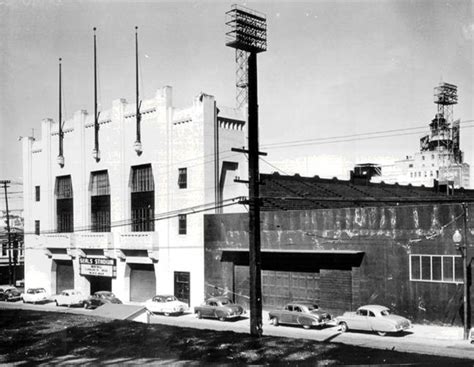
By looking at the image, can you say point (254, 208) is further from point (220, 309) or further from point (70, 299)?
point (70, 299)

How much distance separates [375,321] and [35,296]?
3122 cm

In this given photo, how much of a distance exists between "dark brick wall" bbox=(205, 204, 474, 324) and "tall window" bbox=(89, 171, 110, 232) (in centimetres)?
1674

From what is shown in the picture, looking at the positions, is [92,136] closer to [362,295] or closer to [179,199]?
[179,199]

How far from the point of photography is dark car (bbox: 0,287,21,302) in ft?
161

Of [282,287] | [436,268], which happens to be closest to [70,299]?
[282,287]

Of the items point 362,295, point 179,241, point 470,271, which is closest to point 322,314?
point 362,295

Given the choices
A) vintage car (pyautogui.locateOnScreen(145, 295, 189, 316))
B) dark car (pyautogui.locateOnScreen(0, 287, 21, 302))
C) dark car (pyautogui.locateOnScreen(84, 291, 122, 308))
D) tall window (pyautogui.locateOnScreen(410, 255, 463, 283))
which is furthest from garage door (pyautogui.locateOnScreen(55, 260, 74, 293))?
tall window (pyautogui.locateOnScreen(410, 255, 463, 283))

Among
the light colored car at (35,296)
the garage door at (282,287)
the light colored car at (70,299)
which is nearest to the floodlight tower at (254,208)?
the garage door at (282,287)

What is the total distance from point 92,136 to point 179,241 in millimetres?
13741

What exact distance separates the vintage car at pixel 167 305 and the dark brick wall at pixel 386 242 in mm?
6896

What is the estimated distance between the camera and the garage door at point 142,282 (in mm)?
42812

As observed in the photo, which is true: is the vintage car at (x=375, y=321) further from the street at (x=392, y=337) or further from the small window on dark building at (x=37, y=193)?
the small window on dark building at (x=37, y=193)

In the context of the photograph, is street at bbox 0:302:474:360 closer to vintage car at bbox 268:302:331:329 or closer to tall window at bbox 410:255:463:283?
vintage car at bbox 268:302:331:329

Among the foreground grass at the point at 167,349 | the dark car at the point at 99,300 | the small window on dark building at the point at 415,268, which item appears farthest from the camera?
the dark car at the point at 99,300
